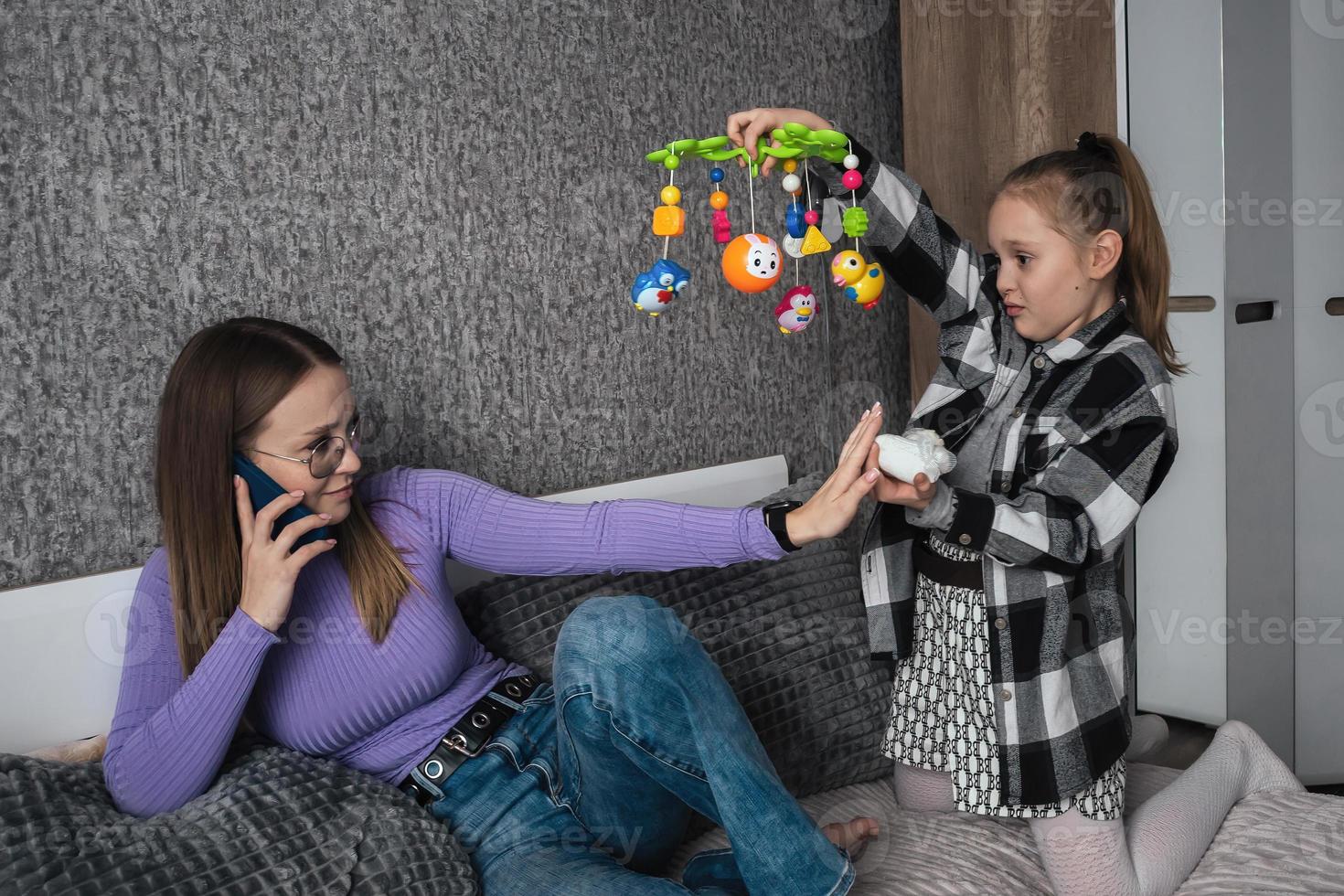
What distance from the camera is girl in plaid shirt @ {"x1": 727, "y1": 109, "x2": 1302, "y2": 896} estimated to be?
1227mm

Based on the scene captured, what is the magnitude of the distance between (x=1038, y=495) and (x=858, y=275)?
35cm

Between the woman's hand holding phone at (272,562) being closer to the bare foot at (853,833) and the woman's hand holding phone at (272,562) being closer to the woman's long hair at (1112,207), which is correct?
the bare foot at (853,833)

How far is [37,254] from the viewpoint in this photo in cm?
119

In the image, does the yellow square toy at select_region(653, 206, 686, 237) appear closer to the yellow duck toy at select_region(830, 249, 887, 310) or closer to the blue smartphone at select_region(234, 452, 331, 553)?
the yellow duck toy at select_region(830, 249, 887, 310)

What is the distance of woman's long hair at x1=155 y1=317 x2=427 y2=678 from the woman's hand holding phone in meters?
0.04

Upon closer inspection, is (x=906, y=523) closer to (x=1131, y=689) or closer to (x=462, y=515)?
(x=462, y=515)

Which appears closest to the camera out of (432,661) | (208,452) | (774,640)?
(208,452)

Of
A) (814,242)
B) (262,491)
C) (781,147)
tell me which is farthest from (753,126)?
(262,491)

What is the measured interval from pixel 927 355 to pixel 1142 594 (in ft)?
2.26

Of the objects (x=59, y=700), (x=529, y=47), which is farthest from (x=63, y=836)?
(x=529, y=47)

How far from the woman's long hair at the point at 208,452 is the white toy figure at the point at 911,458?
0.67 metres

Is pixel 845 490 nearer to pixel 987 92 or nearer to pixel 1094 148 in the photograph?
pixel 1094 148

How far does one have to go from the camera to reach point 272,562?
109cm

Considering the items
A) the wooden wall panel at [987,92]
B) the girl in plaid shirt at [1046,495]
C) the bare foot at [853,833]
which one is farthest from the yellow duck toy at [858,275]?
the wooden wall panel at [987,92]
